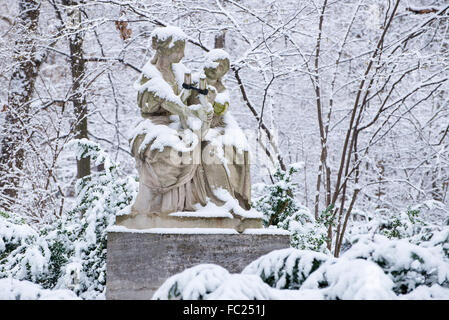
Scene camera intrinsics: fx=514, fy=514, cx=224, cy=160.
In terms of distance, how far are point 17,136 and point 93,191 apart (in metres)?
4.71

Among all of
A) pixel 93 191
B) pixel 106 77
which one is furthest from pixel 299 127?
pixel 93 191

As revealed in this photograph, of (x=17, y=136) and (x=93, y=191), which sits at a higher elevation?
(x=17, y=136)

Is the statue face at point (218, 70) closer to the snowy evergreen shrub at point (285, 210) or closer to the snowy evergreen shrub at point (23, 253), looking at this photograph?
the snowy evergreen shrub at point (285, 210)

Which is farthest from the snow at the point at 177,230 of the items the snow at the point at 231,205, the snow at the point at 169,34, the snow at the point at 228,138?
the snow at the point at 169,34

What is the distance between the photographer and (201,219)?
4605 mm

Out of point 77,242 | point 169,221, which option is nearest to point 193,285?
point 169,221

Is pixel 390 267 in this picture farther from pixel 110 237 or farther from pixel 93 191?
pixel 93 191

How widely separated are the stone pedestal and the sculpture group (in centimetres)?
15

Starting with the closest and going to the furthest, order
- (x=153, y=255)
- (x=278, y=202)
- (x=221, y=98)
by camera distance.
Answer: (x=153, y=255) → (x=221, y=98) → (x=278, y=202)

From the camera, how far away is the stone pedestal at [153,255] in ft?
14.4

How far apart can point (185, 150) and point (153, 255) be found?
99cm

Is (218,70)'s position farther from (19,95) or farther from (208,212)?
(19,95)

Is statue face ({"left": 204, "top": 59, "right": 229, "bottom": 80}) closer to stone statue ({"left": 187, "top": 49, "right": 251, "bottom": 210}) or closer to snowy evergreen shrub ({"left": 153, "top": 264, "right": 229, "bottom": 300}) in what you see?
stone statue ({"left": 187, "top": 49, "right": 251, "bottom": 210})

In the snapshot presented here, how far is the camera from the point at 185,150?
15.5 feet
